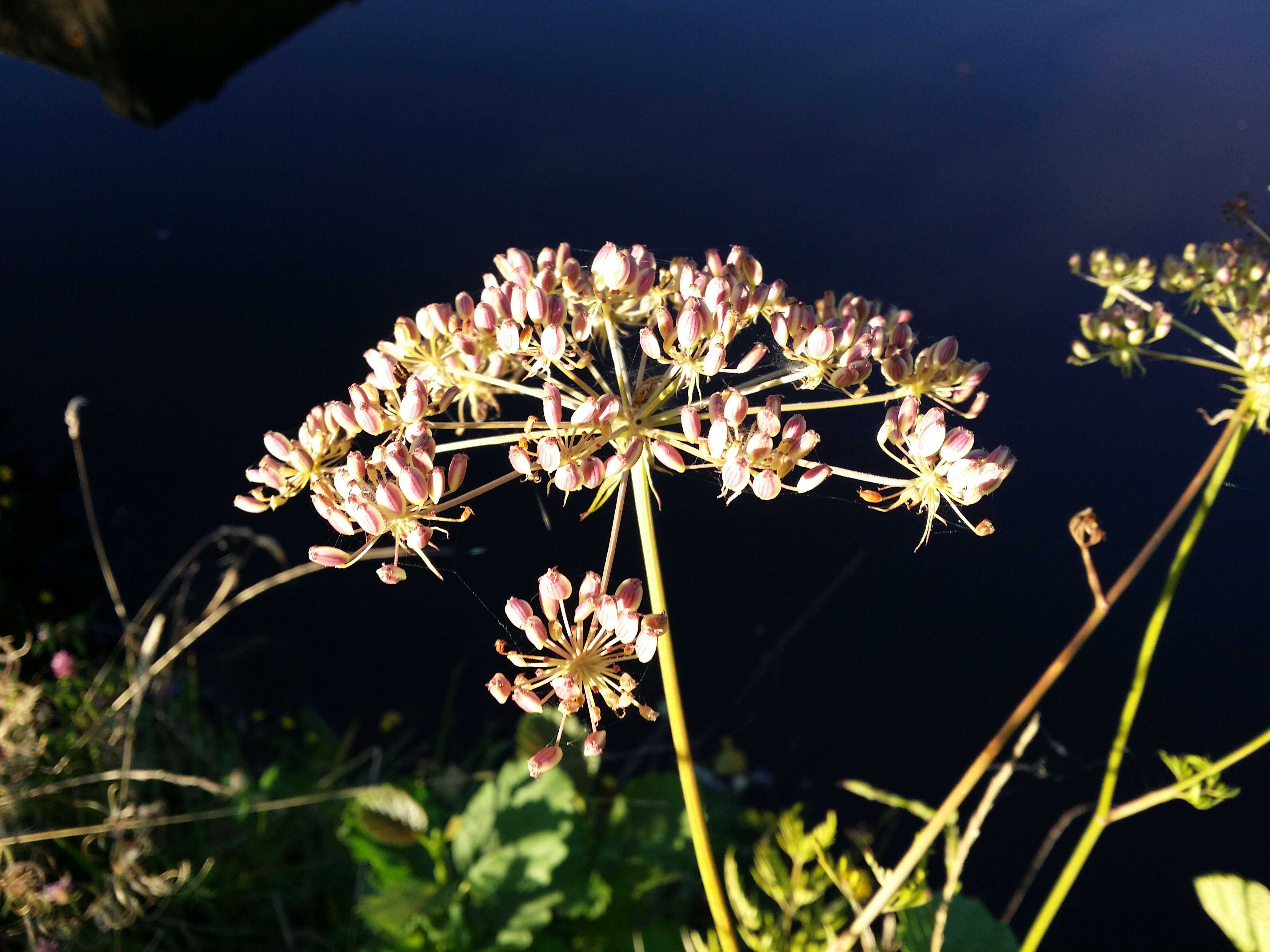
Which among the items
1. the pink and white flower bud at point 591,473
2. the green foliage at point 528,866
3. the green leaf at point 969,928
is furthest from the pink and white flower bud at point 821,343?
the green foliage at point 528,866

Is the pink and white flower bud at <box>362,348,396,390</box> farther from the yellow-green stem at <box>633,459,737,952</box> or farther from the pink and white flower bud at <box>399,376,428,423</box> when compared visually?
the yellow-green stem at <box>633,459,737,952</box>

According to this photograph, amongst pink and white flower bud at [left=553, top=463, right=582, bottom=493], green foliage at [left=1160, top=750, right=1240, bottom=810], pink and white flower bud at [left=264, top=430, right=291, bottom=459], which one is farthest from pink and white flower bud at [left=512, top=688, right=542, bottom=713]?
green foliage at [left=1160, top=750, right=1240, bottom=810]

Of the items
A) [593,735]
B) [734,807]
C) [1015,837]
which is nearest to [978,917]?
[593,735]

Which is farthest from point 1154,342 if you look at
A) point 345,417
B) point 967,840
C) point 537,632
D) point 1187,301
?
point 345,417

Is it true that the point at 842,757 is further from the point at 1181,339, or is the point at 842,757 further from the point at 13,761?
the point at 13,761

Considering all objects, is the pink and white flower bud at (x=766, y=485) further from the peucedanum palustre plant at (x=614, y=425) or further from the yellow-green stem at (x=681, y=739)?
the yellow-green stem at (x=681, y=739)

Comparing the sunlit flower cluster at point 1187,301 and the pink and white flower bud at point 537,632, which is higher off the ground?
the pink and white flower bud at point 537,632

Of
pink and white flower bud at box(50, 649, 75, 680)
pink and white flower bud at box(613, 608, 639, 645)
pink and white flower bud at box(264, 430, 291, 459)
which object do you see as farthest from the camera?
pink and white flower bud at box(50, 649, 75, 680)
